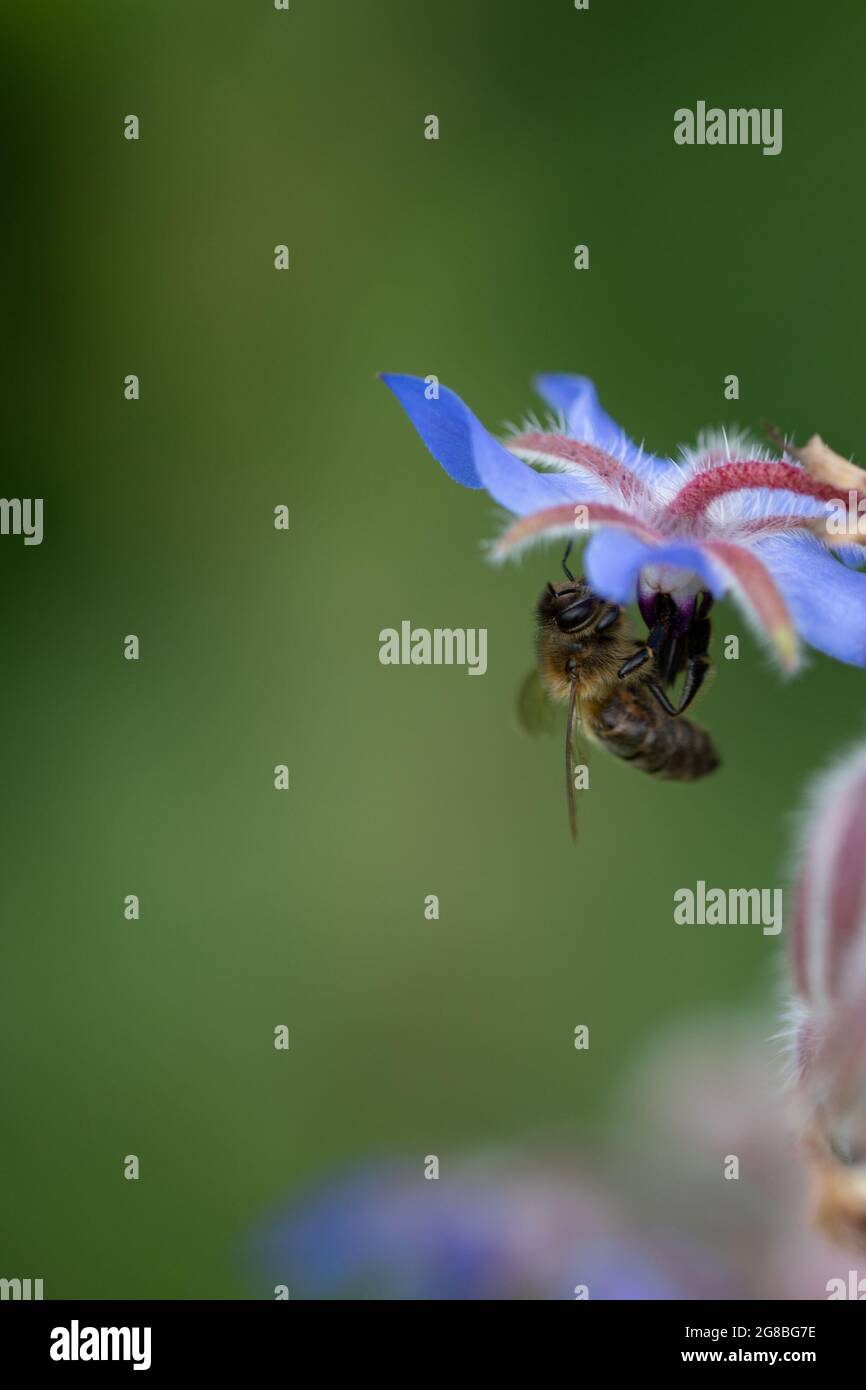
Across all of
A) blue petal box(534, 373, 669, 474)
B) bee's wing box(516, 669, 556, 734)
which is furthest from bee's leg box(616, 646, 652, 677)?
bee's wing box(516, 669, 556, 734)

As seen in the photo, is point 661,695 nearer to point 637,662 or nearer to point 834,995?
point 637,662

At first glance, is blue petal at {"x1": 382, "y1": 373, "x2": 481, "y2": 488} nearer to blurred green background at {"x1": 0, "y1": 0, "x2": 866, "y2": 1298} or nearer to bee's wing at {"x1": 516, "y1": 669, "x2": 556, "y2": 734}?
bee's wing at {"x1": 516, "y1": 669, "x2": 556, "y2": 734}

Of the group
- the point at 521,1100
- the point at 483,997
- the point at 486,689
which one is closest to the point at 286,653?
the point at 486,689

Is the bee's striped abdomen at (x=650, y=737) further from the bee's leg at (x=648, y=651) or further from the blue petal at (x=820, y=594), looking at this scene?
the blue petal at (x=820, y=594)

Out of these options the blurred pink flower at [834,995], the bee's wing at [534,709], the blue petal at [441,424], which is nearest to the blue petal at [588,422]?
the blue petal at [441,424]

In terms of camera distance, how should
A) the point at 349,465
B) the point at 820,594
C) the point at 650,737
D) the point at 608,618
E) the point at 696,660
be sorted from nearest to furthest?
the point at 820,594
the point at 696,660
the point at 608,618
the point at 650,737
the point at 349,465

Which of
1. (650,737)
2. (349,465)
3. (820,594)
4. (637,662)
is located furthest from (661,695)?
(349,465)

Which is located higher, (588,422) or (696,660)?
(588,422)
